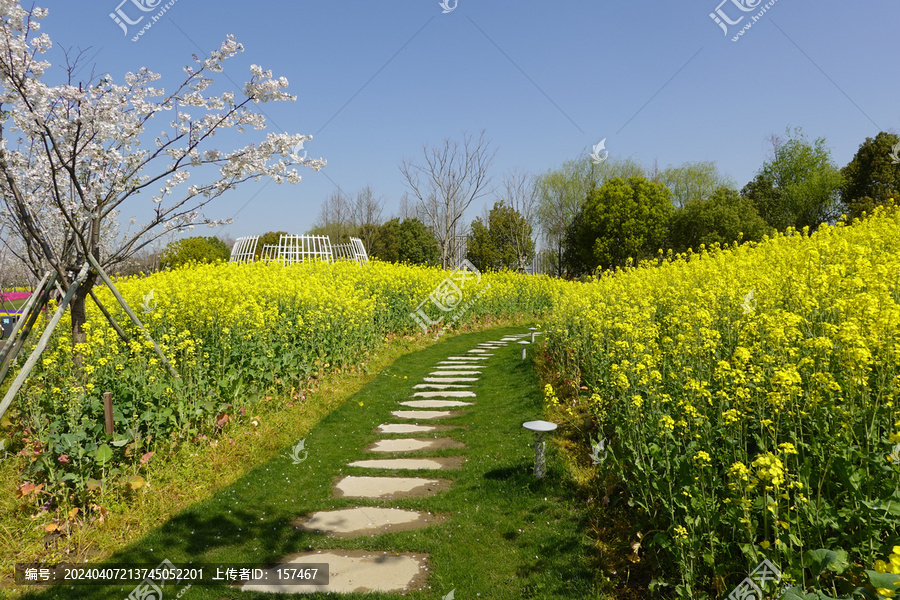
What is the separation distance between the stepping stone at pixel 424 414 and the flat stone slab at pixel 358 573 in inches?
142

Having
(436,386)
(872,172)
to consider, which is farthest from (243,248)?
(872,172)

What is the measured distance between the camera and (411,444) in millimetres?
6566

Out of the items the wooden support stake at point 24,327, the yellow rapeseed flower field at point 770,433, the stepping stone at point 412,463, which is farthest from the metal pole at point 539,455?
the wooden support stake at point 24,327

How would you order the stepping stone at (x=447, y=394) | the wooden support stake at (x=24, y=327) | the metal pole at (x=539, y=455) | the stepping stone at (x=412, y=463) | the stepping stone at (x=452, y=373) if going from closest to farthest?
1. the wooden support stake at (x=24, y=327)
2. the metal pole at (x=539, y=455)
3. the stepping stone at (x=412, y=463)
4. the stepping stone at (x=447, y=394)
5. the stepping stone at (x=452, y=373)

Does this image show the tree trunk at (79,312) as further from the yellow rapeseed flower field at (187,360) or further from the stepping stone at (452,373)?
the stepping stone at (452,373)

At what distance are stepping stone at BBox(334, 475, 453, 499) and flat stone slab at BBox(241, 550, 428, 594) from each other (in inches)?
39.9

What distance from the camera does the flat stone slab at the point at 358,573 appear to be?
3586mm

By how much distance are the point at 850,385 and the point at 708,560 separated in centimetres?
134

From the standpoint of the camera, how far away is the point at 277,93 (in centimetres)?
537

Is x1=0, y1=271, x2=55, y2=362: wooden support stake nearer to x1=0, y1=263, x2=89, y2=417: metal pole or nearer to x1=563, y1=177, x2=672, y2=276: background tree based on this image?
x1=0, y1=263, x2=89, y2=417: metal pole

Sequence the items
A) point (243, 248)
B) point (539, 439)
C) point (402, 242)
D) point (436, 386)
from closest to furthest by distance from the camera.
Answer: point (539, 439) → point (436, 386) → point (243, 248) → point (402, 242)

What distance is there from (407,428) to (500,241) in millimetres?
31623

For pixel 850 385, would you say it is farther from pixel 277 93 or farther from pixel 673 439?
pixel 277 93

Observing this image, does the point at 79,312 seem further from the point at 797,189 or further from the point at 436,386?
the point at 797,189
